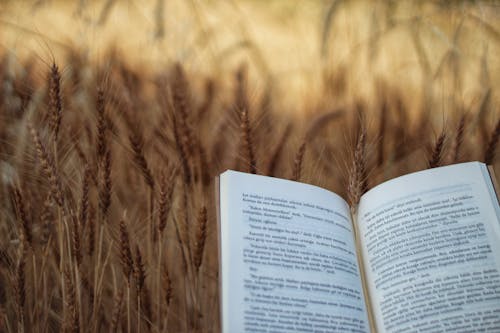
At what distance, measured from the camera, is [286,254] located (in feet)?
4.20

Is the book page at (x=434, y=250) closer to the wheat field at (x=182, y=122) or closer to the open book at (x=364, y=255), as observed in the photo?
the open book at (x=364, y=255)

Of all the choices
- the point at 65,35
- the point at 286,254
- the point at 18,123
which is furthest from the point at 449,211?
the point at 65,35

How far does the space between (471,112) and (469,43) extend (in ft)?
1.02

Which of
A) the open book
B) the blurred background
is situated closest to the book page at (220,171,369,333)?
the open book

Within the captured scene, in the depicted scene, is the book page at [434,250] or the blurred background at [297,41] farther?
the blurred background at [297,41]

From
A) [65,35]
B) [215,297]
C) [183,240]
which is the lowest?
[215,297]

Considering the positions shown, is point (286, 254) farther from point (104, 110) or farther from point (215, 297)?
point (104, 110)

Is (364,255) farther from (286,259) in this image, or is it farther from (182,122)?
(182,122)

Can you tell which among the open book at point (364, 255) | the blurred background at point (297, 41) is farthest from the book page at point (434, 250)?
the blurred background at point (297, 41)

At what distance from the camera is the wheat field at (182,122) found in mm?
1350

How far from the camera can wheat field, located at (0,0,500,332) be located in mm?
1350

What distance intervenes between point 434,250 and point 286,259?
28cm

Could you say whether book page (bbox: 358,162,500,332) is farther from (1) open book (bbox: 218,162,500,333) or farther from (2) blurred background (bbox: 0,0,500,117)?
(2) blurred background (bbox: 0,0,500,117)

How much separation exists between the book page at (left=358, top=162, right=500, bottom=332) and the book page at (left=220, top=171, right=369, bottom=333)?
0.05 meters
